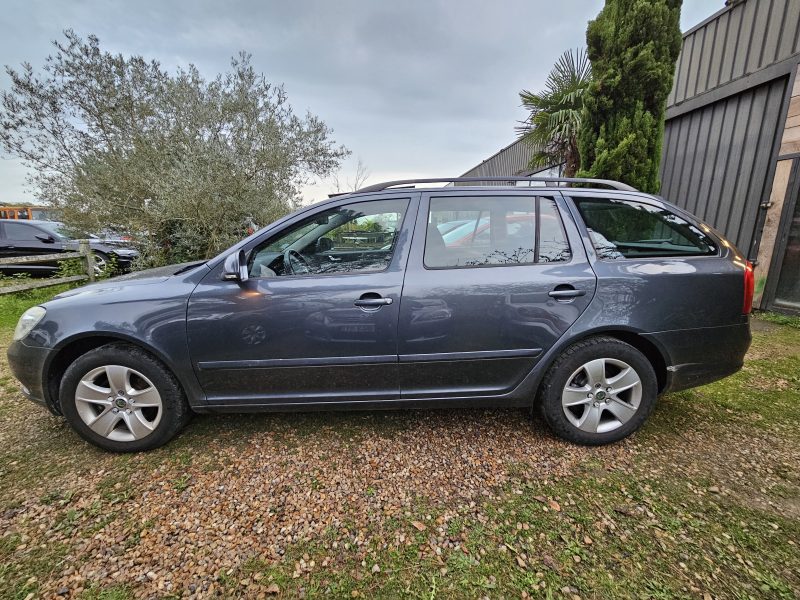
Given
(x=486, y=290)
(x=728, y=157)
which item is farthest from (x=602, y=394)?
(x=728, y=157)

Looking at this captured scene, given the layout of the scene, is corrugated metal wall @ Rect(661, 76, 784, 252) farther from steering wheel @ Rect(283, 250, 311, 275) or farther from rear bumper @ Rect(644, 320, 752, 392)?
steering wheel @ Rect(283, 250, 311, 275)

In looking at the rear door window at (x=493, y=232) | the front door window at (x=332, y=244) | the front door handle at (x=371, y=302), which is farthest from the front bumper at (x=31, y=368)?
the rear door window at (x=493, y=232)

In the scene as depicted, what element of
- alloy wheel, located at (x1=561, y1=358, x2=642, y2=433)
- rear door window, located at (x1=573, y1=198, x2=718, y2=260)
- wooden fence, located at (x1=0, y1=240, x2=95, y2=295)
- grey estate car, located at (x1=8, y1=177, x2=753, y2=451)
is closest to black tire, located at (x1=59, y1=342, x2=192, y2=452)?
grey estate car, located at (x1=8, y1=177, x2=753, y2=451)

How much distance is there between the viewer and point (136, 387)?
2.17m

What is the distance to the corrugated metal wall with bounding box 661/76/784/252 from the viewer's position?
4719mm

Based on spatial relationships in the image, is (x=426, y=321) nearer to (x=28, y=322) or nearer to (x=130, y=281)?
(x=130, y=281)

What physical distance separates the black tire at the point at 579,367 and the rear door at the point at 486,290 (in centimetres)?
18

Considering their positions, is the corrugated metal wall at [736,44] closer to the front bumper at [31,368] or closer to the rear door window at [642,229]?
the rear door window at [642,229]

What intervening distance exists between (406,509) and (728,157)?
6546 mm

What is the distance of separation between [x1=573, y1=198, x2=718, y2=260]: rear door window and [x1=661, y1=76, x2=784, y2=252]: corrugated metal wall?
4018 mm

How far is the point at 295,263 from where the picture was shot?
2.26m

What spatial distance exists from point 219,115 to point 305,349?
20.0ft

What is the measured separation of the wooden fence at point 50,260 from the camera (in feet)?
18.5

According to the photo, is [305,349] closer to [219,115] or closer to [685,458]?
[685,458]
